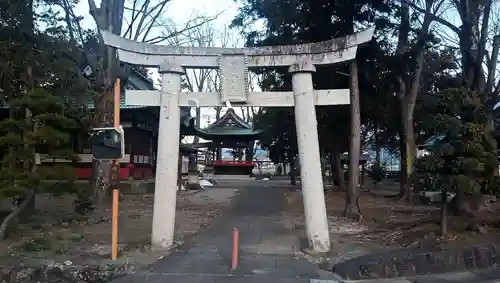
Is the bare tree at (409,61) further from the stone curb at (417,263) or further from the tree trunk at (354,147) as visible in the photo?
the stone curb at (417,263)

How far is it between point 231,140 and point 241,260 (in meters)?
37.9

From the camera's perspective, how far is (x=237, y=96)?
11.7 m

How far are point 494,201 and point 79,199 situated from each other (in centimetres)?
1534

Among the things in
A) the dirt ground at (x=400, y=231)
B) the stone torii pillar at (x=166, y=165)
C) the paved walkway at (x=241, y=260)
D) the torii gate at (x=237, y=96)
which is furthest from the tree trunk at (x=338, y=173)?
the stone torii pillar at (x=166, y=165)

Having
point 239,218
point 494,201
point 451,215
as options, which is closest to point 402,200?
point 494,201

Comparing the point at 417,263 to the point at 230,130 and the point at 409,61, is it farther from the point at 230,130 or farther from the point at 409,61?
the point at 230,130

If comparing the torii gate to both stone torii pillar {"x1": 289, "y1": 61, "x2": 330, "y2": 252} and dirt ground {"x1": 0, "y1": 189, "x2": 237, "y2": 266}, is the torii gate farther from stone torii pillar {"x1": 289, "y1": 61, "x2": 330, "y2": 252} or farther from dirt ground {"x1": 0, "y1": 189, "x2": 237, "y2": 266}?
dirt ground {"x1": 0, "y1": 189, "x2": 237, "y2": 266}

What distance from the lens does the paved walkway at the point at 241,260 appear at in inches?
357

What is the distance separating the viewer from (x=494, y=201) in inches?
809

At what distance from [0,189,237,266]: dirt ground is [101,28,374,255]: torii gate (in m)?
1.24

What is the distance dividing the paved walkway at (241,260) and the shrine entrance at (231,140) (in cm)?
2792

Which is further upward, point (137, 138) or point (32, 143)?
point (137, 138)

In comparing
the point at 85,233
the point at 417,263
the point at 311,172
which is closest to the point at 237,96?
the point at 311,172

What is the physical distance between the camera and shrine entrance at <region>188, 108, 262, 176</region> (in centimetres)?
4709
